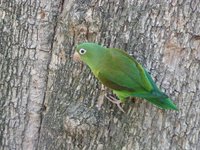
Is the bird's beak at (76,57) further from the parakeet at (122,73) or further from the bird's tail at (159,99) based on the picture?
the bird's tail at (159,99)

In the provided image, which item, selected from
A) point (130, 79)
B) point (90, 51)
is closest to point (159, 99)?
point (130, 79)

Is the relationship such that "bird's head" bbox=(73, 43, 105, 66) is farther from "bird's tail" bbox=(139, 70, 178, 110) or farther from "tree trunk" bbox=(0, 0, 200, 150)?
"bird's tail" bbox=(139, 70, 178, 110)

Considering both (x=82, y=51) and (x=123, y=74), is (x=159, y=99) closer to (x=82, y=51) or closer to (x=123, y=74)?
(x=123, y=74)

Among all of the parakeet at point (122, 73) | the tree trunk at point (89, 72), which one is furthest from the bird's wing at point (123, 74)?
the tree trunk at point (89, 72)

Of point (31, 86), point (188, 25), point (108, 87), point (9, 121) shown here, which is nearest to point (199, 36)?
point (188, 25)

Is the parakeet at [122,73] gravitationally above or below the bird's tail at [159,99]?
above
